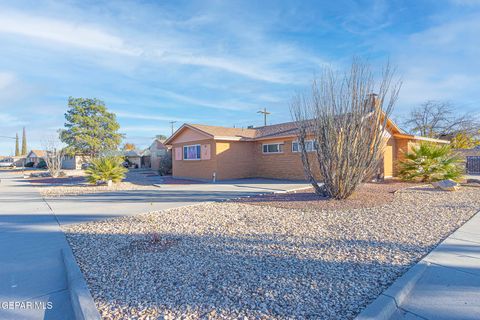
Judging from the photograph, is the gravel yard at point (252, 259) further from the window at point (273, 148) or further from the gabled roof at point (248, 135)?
the window at point (273, 148)

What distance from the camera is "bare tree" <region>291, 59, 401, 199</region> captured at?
8062 mm

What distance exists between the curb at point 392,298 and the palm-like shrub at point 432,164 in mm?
12202

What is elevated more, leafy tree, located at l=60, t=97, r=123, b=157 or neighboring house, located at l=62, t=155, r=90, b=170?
leafy tree, located at l=60, t=97, r=123, b=157

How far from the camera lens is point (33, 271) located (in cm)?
379

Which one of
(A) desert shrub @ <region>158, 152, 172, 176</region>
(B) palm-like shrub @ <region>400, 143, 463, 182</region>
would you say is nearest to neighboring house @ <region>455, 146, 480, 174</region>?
(B) palm-like shrub @ <region>400, 143, 463, 182</region>

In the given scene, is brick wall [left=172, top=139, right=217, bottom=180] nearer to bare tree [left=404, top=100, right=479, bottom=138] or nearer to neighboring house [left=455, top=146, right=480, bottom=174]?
neighboring house [left=455, top=146, right=480, bottom=174]

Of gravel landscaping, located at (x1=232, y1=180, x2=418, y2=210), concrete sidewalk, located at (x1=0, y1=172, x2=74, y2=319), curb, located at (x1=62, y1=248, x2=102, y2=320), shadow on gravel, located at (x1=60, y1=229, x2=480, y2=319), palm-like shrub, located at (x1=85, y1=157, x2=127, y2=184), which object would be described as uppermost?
palm-like shrub, located at (x1=85, y1=157, x2=127, y2=184)

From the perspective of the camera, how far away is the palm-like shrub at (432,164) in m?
12.8

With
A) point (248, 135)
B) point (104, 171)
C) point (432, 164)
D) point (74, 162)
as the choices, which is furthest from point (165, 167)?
point (74, 162)

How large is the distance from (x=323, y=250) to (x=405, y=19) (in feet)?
35.0

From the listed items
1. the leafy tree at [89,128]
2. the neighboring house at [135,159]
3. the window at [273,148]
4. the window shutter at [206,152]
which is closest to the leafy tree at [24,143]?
the neighboring house at [135,159]

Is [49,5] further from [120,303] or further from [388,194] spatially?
[388,194]

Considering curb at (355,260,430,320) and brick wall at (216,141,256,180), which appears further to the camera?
brick wall at (216,141,256,180)

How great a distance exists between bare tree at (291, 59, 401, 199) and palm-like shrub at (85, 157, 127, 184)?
12.6 m
